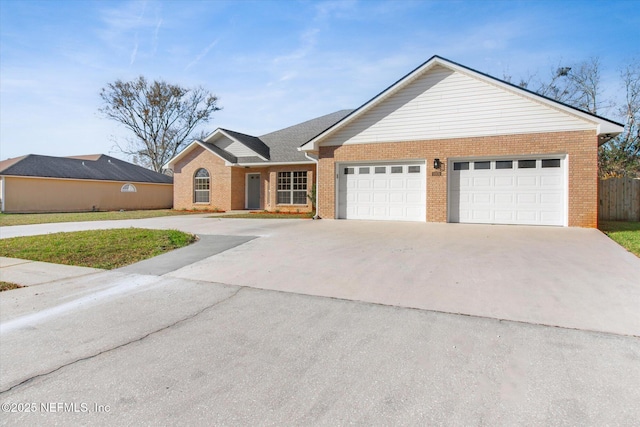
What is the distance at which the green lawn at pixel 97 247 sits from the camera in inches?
280

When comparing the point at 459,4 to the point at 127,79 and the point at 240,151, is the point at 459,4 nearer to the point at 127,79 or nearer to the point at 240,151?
the point at 240,151

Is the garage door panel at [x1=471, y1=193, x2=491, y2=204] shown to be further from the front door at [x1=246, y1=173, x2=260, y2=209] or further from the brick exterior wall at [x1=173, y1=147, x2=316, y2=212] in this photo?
the front door at [x1=246, y1=173, x2=260, y2=209]

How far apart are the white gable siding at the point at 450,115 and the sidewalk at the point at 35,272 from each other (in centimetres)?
1044

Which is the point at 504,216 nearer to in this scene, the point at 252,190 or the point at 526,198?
the point at 526,198

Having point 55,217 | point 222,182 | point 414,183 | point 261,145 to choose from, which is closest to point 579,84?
point 414,183

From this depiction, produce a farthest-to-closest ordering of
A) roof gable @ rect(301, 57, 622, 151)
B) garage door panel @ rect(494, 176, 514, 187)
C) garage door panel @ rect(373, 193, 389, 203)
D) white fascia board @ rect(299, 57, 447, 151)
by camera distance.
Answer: garage door panel @ rect(373, 193, 389, 203) < white fascia board @ rect(299, 57, 447, 151) < garage door panel @ rect(494, 176, 514, 187) < roof gable @ rect(301, 57, 622, 151)

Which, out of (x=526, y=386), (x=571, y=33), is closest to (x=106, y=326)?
(x=526, y=386)

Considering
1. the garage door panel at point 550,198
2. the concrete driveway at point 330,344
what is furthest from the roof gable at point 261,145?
the concrete driveway at point 330,344

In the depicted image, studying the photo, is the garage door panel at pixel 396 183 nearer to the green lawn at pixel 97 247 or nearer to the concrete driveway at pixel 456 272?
the concrete driveway at pixel 456 272

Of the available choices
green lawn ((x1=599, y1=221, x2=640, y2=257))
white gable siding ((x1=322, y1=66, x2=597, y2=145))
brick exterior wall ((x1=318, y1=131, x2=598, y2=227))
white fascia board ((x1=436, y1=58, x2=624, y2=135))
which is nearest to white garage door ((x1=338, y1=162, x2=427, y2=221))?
brick exterior wall ((x1=318, y1=131, x2=598, y2=227))

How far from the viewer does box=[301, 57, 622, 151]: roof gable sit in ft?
37.8

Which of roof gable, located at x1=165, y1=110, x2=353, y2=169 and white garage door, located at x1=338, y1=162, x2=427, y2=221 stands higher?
roof gable, located at x1=165, y1=110, x2=353, y2=169

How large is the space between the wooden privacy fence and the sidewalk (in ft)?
60.3

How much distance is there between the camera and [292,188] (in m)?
20.5
